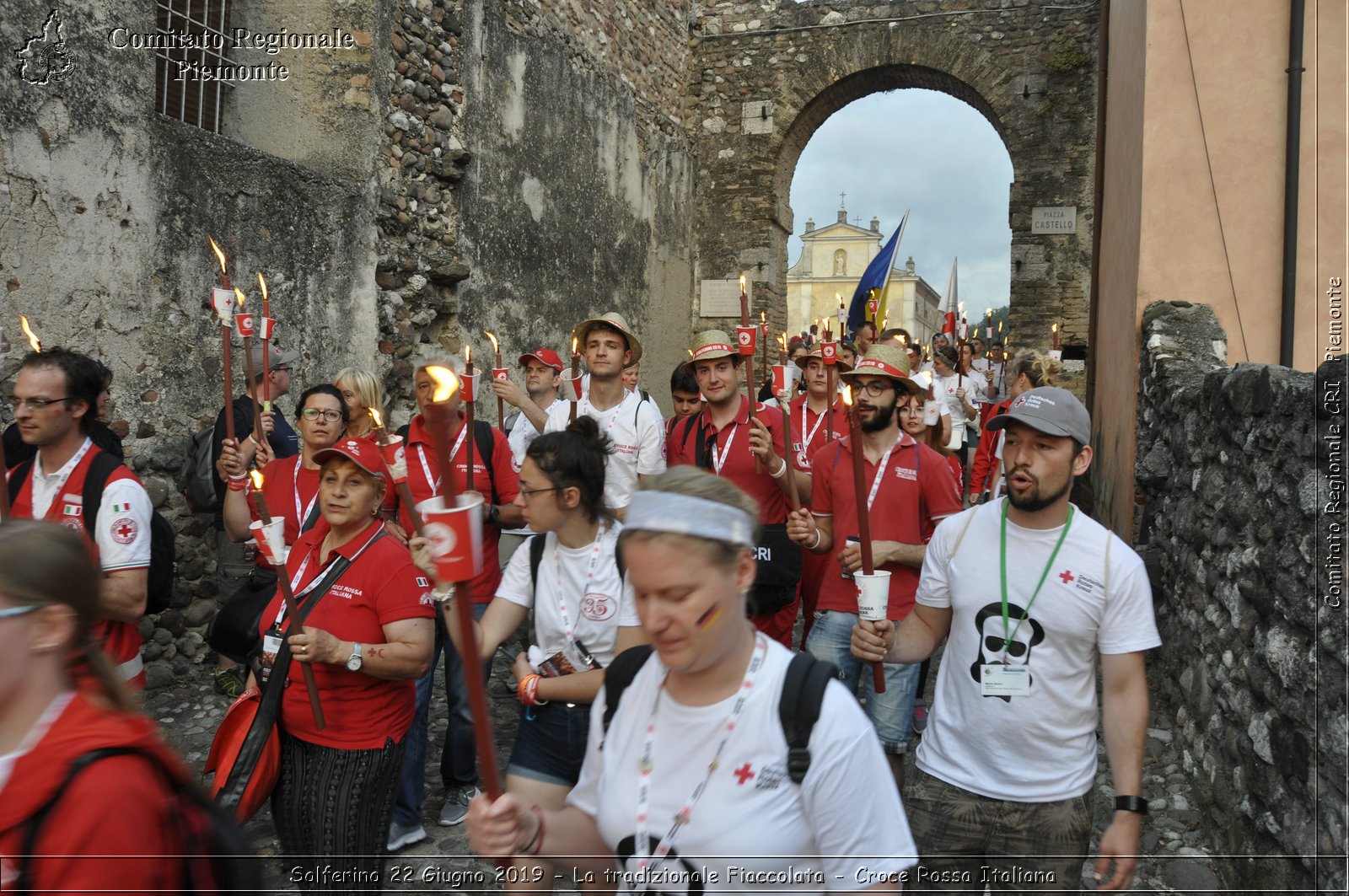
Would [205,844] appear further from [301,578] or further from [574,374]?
[574,374]

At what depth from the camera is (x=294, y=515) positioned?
4.73 m

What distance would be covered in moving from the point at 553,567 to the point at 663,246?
1246cm

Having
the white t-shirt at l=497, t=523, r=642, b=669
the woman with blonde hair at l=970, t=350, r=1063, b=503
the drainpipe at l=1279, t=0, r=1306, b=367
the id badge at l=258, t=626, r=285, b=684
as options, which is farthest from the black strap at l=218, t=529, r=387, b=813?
the drainpipe at l=1279, t=0, r=1306, b=367

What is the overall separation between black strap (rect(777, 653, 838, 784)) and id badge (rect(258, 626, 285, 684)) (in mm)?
1946

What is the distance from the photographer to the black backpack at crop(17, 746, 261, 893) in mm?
1755

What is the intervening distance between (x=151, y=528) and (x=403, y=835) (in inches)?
68.0

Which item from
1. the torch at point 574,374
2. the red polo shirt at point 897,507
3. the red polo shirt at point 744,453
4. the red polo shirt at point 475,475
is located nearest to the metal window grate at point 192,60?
the torch at point 574,374

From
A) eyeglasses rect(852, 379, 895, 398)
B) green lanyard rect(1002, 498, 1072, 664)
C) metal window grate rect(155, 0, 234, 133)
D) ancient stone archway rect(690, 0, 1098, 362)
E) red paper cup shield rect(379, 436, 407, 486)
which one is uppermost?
ancient stone archway rect(690, 0, 1098, 362)

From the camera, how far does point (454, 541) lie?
1726mm

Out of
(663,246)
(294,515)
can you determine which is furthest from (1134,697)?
(663,246)

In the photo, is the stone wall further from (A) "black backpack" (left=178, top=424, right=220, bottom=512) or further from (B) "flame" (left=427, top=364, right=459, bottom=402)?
(A) "black backpack" (left=178, top=424, right=220, bottom=512)

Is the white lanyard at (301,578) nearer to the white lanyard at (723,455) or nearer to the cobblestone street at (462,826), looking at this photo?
the cobblestone street at (462,826)

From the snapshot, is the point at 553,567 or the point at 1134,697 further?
the point at 553,567

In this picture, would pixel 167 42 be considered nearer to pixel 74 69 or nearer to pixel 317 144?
pixel 317 144
